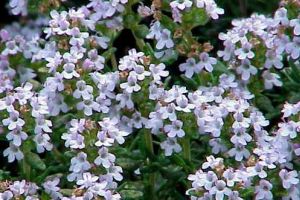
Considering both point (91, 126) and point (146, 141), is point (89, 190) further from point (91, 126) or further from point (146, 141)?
point (146, 141)

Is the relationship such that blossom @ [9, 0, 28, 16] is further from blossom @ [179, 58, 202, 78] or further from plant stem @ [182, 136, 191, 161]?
plant stem @ [182, 136, 191, 161]

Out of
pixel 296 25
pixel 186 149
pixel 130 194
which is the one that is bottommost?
pixel 130 194

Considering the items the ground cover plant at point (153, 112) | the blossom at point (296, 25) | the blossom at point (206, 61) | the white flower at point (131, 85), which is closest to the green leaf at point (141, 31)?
the ground cover plant at point (153, 112)

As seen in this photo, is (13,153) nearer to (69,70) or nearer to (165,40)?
(69,70)

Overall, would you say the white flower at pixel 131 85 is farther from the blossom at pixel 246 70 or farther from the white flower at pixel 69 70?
the blossom at pixel 246 70

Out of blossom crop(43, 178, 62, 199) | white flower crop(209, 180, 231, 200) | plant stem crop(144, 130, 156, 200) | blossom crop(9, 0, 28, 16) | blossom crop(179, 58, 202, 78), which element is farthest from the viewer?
blossom crop(9, 0, 28, 16)

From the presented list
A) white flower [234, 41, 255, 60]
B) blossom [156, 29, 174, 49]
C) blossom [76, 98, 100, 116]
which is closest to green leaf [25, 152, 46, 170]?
blossom [76, 98, 100, 116]

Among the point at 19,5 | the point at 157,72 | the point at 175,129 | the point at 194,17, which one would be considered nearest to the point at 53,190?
the point at 175,129

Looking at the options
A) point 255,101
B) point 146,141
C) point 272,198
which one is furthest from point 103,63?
point 272,198
